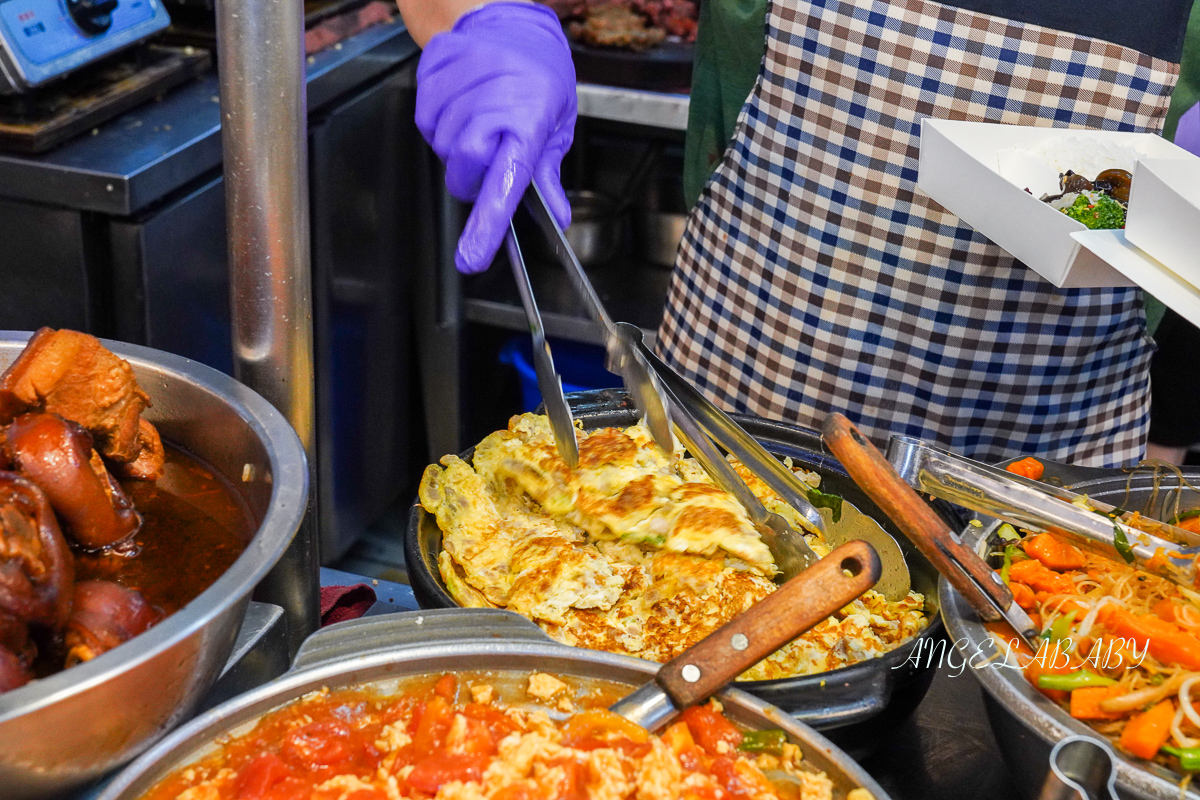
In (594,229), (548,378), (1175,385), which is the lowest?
(1175,385)

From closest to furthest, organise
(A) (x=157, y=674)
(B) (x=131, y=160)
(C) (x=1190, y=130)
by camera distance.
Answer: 1. (A) (x=157, y=674)
2. (C) (x=1190, y=130)
3. (B) (x=131, y=160)

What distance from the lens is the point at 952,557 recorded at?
4.11ft

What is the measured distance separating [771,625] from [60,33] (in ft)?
8.58

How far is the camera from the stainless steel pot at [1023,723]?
105 centimetres

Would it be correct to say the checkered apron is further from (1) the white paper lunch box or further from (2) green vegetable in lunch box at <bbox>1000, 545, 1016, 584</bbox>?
(2) green vegetable in lunch box at <bbox>1000, 545, 1016, 584</bbox>

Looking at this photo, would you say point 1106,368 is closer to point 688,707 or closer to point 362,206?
point 688,707

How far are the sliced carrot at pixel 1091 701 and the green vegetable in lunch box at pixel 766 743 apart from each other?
324 millimetres

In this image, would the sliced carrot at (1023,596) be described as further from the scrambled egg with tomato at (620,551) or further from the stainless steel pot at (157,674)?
the stainless steel pot at (157,674)

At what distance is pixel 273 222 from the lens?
1261mm

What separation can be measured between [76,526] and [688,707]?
70cm

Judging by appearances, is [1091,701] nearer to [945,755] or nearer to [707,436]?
[945,755]

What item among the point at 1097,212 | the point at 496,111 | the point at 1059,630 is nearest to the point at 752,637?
the point at 1059,630

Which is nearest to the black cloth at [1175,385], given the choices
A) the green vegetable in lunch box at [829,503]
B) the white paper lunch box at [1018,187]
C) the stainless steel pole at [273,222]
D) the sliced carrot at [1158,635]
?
the white paper lunch box at [1018,187]

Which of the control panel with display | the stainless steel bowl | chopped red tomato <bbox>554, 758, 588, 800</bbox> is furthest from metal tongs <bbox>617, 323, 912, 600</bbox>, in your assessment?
the stainless steel bowl
